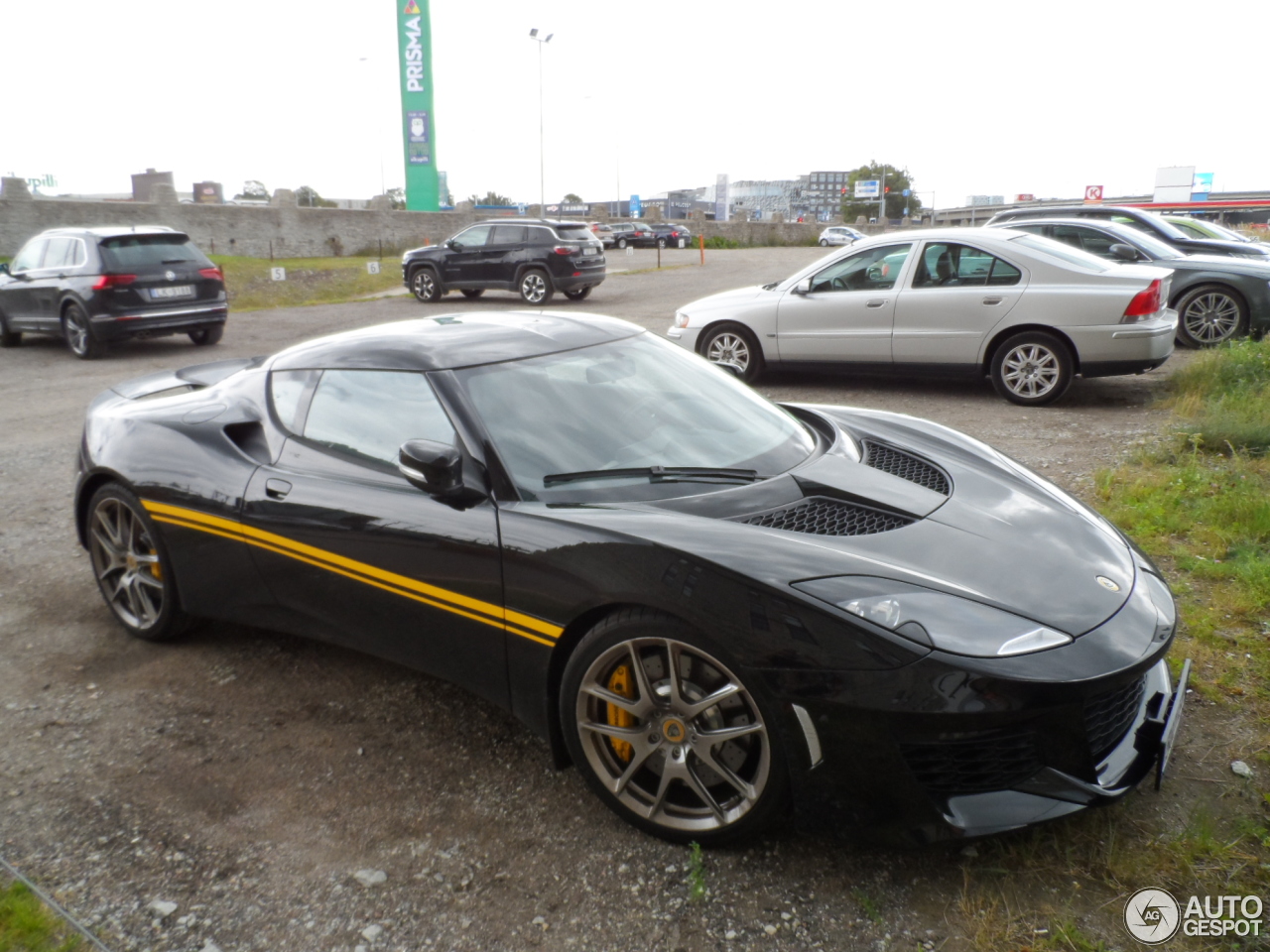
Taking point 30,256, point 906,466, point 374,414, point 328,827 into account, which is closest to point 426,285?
point 30,256

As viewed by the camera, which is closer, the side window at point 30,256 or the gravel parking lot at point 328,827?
the gravel parking lot at point 328,827

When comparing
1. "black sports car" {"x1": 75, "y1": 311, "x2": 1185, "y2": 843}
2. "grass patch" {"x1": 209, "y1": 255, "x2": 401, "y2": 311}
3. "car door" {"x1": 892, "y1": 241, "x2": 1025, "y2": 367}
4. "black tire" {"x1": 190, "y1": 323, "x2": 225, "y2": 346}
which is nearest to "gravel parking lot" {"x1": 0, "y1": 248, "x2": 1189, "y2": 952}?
"black sports car" {"x1": 75, "y1": 311, "x2": 1185, "y2": 843}

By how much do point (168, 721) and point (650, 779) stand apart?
1861mm

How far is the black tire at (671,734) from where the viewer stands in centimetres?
251

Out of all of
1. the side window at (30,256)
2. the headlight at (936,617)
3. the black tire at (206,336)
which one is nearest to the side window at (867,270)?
the headlight at (936,617)

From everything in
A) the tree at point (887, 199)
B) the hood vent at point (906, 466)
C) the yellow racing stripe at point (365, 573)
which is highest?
the tree at point (887, 199)

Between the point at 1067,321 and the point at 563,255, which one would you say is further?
the point at 563,255

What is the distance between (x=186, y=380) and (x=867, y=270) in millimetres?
6198

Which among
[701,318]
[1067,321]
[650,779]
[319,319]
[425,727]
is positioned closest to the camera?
[650,779]

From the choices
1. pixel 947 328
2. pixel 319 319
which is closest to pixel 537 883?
pixel 947 328

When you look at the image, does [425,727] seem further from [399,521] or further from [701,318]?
[701,318]

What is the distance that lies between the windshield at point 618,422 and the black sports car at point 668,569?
1 cm

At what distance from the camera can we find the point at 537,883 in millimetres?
2607

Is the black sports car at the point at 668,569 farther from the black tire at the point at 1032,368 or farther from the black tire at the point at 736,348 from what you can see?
the black tire at the point at 736,348
